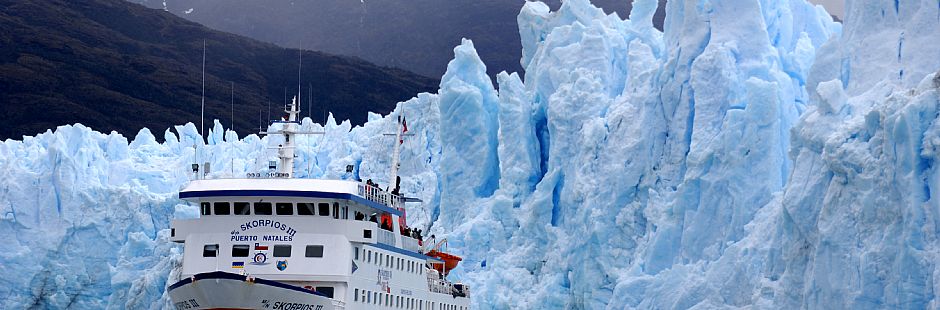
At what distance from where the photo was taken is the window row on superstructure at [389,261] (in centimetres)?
2242

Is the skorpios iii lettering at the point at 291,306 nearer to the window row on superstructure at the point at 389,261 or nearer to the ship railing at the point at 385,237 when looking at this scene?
the window row on superstructure at the point at 389,261

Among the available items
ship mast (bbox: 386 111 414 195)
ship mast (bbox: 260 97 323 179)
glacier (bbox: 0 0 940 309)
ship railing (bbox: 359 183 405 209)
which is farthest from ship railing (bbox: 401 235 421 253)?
glacier (bbox: 0 0 940 309)

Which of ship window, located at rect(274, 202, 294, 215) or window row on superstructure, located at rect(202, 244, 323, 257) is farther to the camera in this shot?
ship window, located at rect(274, 202, 294, 215)

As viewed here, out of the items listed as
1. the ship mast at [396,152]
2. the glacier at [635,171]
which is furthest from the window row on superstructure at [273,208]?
the glacier at [635,171]

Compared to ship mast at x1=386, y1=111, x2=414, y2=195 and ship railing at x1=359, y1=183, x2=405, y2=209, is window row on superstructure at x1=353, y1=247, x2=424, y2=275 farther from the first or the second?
ship mast at x1=386, y1=111, x2=414, y2=195

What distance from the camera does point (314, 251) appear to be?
21.7 m

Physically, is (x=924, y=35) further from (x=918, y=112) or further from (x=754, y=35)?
(x=754, y=35)

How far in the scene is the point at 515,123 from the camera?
34594mm

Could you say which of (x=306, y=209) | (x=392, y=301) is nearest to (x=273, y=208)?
(x=306, y=209)

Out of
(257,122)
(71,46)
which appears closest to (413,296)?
(257,122)

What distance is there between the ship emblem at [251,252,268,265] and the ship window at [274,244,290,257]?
160 millimetres

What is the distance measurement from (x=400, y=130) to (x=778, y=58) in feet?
28.7

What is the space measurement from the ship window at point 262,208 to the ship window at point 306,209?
436mm

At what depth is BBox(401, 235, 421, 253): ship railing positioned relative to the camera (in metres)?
25.0
